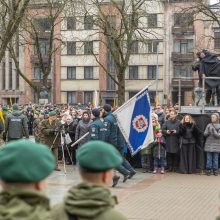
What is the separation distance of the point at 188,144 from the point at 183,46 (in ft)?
164

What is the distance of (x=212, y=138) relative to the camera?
1612cm

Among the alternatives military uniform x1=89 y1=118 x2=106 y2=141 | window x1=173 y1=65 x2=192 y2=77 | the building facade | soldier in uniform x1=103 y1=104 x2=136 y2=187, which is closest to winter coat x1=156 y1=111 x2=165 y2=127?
soldier in uniform x1=103 y1=104 x2=136 y2=187

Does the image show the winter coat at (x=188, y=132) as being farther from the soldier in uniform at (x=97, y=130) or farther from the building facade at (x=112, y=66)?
the building facade at (x=112, y=66)

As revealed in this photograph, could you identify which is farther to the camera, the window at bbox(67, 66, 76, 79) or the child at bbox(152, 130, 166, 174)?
the window at bbox(67, 66, 76, 79)

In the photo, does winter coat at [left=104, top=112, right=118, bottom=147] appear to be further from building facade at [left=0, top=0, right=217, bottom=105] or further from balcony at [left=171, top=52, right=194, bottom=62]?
balcony at [left=171, top=52, right=194, bottom=62]

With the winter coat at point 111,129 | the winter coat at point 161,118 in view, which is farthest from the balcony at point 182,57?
the winter coat at point 111,129

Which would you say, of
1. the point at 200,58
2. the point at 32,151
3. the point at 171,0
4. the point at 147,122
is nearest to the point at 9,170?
the point at 32,151

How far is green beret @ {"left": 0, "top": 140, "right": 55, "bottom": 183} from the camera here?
3.12 meters

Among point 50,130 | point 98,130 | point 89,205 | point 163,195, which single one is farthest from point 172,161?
point 89,205

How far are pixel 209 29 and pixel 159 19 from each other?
577cm

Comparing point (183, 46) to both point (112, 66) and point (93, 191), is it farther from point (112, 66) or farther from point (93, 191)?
point (93, 191)

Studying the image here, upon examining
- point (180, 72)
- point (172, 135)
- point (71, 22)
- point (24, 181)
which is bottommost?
point (172, 135)

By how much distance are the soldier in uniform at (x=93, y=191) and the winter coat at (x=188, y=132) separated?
12906mm

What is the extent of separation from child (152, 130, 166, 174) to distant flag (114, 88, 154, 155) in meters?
0.93
